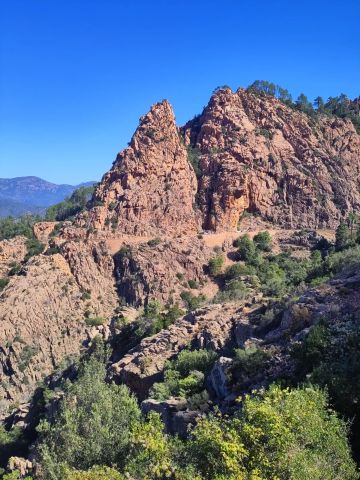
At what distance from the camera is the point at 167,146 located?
66938mm

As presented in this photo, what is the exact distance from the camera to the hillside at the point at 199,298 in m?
13.5

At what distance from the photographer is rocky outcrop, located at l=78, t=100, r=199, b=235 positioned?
202ft

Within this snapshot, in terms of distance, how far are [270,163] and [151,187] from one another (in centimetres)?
1896

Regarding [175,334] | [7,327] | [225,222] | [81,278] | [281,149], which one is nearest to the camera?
[175,334]

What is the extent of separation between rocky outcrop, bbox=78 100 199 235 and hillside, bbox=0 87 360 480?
8.1 inches

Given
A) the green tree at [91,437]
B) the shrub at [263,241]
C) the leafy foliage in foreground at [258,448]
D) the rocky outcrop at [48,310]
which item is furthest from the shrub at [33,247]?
the leafy foliage in foreground at [258,448]

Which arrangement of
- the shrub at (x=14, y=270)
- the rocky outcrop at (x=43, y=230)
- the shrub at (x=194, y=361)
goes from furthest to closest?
the rocky outcrop at (x=43, y=230), the shrub at (x=14, y=270), the shrub at (x=194, y=361)

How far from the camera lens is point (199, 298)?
53656 millimetres

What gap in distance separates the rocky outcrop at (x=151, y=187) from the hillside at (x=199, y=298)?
0.21 m

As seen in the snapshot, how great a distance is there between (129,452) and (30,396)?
28146mm

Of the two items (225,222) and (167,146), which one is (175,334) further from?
(167,146)

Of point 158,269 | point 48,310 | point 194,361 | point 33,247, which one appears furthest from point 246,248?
point 194,361

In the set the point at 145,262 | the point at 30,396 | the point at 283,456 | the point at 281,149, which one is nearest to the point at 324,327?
the point at 283,456

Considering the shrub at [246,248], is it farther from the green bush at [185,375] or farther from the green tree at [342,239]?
the green bush at [185,375]
